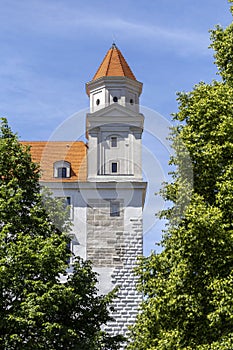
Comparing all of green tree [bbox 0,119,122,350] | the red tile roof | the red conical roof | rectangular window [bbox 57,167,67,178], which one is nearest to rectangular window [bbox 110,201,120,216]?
the red tile roof

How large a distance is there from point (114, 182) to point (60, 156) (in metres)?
4.48

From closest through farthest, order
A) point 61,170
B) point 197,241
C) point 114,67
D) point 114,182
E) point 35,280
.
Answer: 1. point 197,241
2. point 35,280
3. point 114,182
4. point 61,170
5. point 114,67

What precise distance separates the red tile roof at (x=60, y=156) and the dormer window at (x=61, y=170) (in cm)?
21

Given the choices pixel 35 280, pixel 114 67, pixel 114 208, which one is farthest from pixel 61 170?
pixel 35 280

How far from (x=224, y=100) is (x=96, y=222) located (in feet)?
66.8

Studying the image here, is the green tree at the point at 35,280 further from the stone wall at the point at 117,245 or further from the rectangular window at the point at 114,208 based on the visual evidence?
the rectangular window at the point at 114,208

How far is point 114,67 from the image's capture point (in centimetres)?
4225

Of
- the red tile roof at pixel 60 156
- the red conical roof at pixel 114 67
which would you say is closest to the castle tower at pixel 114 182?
the red conical roof at pixel 114 67

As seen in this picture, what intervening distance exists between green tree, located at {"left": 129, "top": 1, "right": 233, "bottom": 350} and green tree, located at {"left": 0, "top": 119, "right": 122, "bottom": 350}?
1.96 meters

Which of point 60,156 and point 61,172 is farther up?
point 60,156

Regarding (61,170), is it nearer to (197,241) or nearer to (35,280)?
(35,280)

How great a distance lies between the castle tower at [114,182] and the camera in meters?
38.6

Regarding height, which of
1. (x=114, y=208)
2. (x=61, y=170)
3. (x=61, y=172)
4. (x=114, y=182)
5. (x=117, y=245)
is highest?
(x=61, y=170)

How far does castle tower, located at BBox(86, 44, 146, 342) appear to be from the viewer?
38562 millimetres
